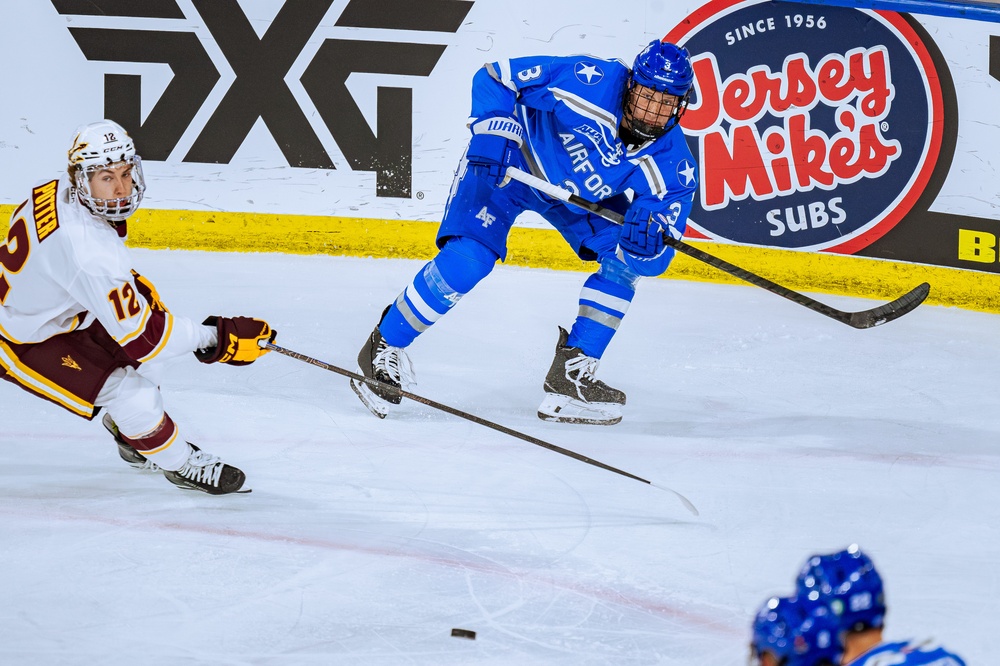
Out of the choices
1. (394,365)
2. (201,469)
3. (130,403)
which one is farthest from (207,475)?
(394,365)

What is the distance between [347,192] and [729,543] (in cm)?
285

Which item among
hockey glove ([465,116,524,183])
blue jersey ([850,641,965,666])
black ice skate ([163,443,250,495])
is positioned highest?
hockey glove ([465,116,524,183])

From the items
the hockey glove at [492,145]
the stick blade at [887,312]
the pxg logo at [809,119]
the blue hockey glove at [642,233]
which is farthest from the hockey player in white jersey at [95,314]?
the pxg logo at [809,119]

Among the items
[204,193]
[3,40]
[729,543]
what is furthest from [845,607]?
[3,40]

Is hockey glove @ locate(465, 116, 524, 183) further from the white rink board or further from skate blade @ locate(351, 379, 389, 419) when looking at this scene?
the white rink board

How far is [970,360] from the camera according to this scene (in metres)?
4.13

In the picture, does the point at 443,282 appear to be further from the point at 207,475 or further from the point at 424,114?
the point at 424,114

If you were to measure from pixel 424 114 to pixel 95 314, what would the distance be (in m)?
2.67

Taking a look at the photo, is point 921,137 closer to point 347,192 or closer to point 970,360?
point 970,360

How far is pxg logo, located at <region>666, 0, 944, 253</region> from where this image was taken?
184 inches

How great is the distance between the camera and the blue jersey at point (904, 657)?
1005mm

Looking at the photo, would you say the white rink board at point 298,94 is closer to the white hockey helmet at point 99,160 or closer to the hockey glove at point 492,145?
the hockey glove at point 492,145

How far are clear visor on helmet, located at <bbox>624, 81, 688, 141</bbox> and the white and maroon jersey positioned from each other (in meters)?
1.37

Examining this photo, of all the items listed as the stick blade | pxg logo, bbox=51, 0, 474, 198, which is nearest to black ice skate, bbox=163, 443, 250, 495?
the stick blade
